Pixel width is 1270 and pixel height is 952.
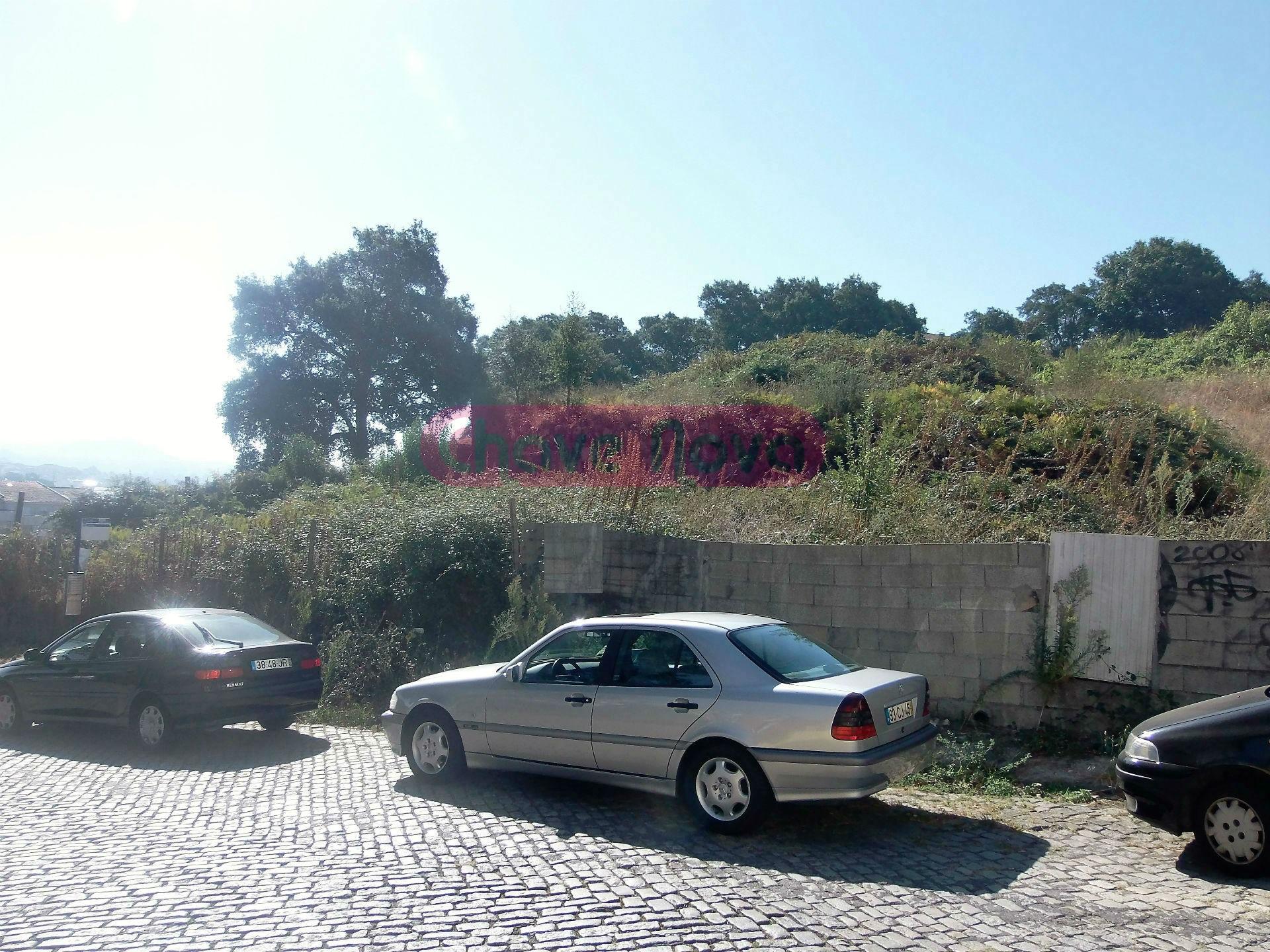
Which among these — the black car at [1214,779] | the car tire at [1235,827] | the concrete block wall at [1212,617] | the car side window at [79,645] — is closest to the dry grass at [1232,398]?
the concrete block wall at [1212,617]

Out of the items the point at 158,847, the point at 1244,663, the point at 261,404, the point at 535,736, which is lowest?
the point at 158,847

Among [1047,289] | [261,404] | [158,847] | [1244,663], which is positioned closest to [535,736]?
[158,847]

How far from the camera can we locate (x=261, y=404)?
35.7m

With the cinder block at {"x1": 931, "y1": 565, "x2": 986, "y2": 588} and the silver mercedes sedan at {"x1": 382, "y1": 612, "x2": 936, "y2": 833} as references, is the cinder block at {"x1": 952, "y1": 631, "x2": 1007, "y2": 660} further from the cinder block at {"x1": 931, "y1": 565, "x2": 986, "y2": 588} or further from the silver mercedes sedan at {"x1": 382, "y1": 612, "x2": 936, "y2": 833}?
the silver mercedes sedan at {"x1": 382, "y1": 612, "x2": 936, "y2": 833}

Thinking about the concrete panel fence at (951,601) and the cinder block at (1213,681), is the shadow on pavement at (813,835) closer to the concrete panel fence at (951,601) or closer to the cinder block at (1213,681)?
the concrete panel fence at (951,601)

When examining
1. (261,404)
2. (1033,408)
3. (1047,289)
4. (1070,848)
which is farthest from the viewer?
(1047,289)

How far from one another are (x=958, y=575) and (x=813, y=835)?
3.40 m

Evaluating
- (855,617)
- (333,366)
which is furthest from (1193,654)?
(333,366)

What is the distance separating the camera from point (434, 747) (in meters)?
8.37

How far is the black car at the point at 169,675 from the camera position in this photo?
10.2m

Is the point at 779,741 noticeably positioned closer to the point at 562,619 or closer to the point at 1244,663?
the point at 1244,663

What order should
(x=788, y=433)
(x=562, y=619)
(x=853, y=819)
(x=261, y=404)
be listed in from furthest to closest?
(x=261, y=404) → (x=788, y=433) → (x=562, y=619) → (x=853, y=819)

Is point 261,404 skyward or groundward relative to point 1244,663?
skyward

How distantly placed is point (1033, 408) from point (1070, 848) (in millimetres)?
12109
